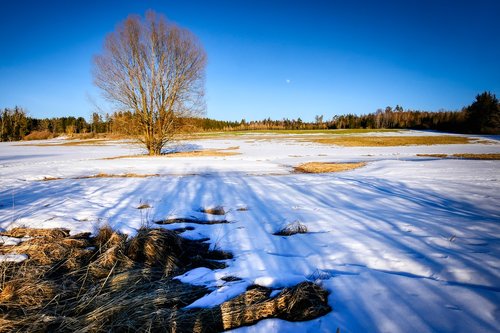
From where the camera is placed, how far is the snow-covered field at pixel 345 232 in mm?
2268

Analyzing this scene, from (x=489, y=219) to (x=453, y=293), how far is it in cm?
333

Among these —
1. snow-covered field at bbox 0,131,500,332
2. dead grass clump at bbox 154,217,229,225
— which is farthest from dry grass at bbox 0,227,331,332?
dead grass clump at bbox 154,217,229,225

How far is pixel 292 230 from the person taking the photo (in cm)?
435

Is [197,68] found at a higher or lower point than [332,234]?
higher

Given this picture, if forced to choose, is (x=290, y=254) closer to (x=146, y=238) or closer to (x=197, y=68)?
(x=146, y=238)

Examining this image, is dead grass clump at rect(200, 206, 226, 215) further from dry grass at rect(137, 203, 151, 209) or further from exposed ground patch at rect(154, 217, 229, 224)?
dry grass at rect(137, 203, 151, 209)

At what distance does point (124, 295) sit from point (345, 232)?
11.0 ft

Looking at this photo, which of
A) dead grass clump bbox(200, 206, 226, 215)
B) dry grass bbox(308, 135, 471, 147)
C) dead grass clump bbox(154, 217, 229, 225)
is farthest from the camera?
dry grass bbox(308, 135, 471, 147)

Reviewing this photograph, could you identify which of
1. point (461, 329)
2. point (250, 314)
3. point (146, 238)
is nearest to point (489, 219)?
point (461, 329)

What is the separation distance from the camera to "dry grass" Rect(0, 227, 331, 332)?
7.14 feet

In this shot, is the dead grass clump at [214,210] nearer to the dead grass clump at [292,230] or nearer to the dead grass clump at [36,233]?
the dead grass clump at [292,230]

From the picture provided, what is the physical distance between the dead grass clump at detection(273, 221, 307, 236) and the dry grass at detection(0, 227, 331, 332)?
1184 mm

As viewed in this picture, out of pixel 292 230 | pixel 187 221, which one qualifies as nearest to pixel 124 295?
pixel 187 221

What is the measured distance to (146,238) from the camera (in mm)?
3682
